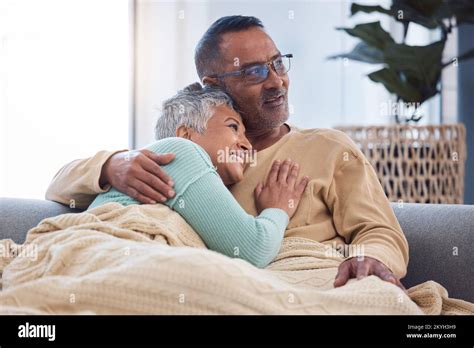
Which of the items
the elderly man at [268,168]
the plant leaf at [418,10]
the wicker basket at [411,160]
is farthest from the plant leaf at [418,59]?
the elderly man at [268,168]

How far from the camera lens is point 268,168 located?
70.2 inches

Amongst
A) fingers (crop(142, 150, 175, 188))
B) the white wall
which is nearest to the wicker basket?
the white wall

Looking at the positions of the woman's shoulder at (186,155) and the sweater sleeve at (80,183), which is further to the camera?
the sweater sleeve at (80,183)

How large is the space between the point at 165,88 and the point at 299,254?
6.54 feet

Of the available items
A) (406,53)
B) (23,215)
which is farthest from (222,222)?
(406,53)

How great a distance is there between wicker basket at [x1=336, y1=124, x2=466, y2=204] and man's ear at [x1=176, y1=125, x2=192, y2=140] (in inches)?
54.6

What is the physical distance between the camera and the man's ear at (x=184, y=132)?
5.53 feet

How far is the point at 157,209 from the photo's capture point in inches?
57.5

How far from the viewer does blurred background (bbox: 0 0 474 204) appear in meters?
2.90

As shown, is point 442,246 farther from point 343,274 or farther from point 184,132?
point 184,132

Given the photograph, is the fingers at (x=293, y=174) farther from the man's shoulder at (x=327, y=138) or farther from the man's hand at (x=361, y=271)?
the man's hand at (x=361, y=271)

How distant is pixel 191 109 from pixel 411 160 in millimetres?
1521

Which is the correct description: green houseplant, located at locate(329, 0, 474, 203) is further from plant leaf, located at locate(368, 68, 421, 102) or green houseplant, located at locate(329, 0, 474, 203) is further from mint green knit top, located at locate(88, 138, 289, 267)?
mint green knit top, located at locate(88, 138, 289, 267)

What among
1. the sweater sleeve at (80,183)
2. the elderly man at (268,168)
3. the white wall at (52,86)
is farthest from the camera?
the white wall at (52,86)
